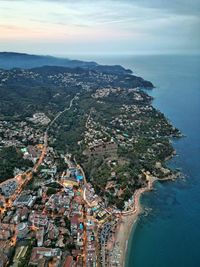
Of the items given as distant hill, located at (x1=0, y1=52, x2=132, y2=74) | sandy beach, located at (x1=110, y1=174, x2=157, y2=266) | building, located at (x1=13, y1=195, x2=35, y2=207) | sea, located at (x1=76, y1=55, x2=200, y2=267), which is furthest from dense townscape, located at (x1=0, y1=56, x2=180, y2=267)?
distant hill, located at (x1=0, y1=52, x2=132, y2=74)

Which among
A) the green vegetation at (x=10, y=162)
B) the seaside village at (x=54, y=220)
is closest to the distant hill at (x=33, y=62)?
the green vegetation at (x=10, y=162)

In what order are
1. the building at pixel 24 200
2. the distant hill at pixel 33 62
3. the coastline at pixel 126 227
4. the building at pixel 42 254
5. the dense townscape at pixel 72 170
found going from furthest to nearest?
1. the distant hill at pixel 33 62
2. the building at pixel 24 200
3. the coastline at pixel 126 227
4. the dense townscape at pixel 72 170
5. the building at pixel 42 254

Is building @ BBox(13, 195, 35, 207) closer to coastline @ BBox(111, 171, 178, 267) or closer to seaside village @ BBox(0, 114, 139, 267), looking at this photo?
seaside village @ BBox(0, 114, 139, 267)


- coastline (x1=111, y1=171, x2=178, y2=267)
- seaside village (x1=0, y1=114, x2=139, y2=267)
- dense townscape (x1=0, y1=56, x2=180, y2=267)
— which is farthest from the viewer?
coastline (x1=111, y1=171, x2=178, y2=267)

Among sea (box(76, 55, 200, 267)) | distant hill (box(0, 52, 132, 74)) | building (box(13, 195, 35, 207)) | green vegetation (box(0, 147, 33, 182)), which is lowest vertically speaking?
sea (box(76, 55, 200, 267))

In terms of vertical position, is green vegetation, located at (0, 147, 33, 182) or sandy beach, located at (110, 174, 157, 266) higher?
green vegetation, located at (0, 147, 33, 182)

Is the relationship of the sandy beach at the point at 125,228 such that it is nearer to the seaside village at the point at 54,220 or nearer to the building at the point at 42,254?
the seaside village at the point at 54,220

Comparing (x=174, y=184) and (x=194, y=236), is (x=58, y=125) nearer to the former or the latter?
(x=174, y=184)
